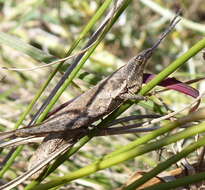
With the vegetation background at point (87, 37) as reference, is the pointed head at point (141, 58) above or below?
below

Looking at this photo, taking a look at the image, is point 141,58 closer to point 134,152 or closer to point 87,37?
point 134,152

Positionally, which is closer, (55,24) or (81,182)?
(81,182)

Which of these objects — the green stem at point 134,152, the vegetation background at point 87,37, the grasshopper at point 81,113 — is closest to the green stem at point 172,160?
the green stem at point 134,152

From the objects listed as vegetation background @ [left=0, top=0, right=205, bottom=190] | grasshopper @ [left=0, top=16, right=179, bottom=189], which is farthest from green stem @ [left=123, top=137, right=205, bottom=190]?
vegetation background @ [left=0, top=0, right=205, bottom=190]

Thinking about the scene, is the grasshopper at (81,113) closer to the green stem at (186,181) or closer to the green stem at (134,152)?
the green stem at (134,152)

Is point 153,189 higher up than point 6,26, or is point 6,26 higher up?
point 6,26

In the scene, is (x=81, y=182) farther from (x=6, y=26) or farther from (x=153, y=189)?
(x=6, y=26)

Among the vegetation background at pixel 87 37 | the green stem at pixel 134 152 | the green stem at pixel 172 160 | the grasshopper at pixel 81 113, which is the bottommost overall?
the green stem at pixel 172 160

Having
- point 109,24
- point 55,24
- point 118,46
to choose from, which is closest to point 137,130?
point 109,24
